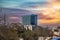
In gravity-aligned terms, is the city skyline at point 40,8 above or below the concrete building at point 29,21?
above

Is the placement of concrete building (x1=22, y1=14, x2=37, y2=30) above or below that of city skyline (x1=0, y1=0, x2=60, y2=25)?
below

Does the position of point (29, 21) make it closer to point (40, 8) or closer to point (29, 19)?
point (29, 19)

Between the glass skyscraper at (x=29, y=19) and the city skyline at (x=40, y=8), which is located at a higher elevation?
the city skyline at (x=40, y=8)

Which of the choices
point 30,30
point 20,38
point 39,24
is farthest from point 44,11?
point 20,38

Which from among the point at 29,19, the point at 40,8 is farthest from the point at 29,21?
the point at 40,8

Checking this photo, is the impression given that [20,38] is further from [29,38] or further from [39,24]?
[39,24]
